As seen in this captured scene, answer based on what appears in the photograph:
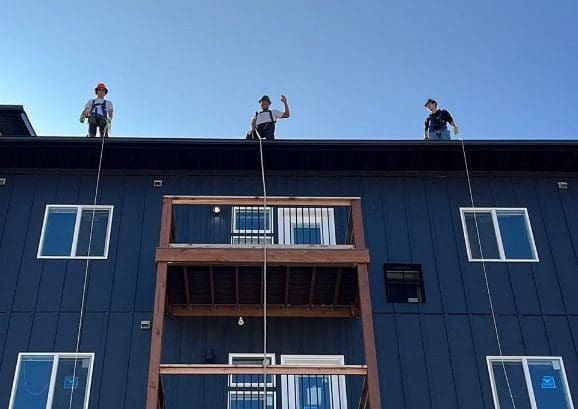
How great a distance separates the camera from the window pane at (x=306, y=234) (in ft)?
49.0

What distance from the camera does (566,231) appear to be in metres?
15.1

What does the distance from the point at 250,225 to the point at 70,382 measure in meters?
4.27

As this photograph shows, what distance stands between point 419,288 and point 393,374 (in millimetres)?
1728

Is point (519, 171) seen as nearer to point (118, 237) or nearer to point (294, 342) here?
point (294, 342)

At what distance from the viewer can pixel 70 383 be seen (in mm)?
13102

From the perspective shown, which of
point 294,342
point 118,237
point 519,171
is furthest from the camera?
point 519,171

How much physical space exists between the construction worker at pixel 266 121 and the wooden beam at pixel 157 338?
407 cm

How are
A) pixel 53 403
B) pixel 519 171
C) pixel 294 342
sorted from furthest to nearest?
pixel 519 171, pixel 294 342, pixel 53 403

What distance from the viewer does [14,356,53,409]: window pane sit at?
506 inches

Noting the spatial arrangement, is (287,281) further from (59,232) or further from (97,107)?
(97,107)

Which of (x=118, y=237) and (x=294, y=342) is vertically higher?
(x=118, y=237)

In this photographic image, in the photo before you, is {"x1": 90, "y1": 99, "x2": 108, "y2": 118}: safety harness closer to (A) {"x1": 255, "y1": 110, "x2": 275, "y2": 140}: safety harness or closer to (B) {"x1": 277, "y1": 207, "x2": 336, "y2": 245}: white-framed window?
(A) {"x1": 255, "y1": 110, "x2": 275, "y2": 140}: safety harness

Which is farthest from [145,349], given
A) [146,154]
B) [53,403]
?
[146,154]

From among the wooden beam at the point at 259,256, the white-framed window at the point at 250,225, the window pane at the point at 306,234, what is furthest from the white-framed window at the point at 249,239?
the wooden beam at the point at 259,256
